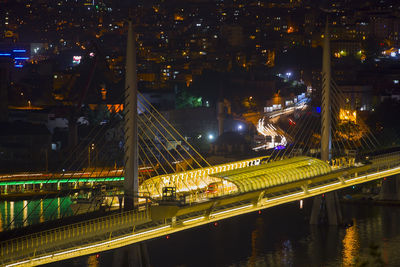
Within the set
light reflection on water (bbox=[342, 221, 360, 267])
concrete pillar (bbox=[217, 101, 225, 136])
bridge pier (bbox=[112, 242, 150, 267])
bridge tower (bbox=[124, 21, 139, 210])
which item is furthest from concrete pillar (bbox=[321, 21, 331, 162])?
concrete pillar (bbox=[217, 101, 225, 136])

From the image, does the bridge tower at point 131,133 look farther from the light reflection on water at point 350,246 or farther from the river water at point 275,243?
the light reflection on water at point 350,246

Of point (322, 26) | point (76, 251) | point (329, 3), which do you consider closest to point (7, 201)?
point (76, 251)

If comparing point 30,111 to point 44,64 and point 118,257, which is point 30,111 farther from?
point 118,257

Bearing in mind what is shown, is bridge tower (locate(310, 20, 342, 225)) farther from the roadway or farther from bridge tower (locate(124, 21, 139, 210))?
→ bridge tower (locate(124, 21, 139, 210))

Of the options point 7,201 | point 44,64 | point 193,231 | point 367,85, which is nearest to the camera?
point 193,231

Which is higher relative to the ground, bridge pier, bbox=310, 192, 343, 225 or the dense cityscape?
the dense cityscape

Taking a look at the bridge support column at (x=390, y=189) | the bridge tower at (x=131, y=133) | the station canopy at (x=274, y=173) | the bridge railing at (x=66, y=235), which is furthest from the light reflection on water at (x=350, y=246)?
the bridge railing at (x=66, y=235)
